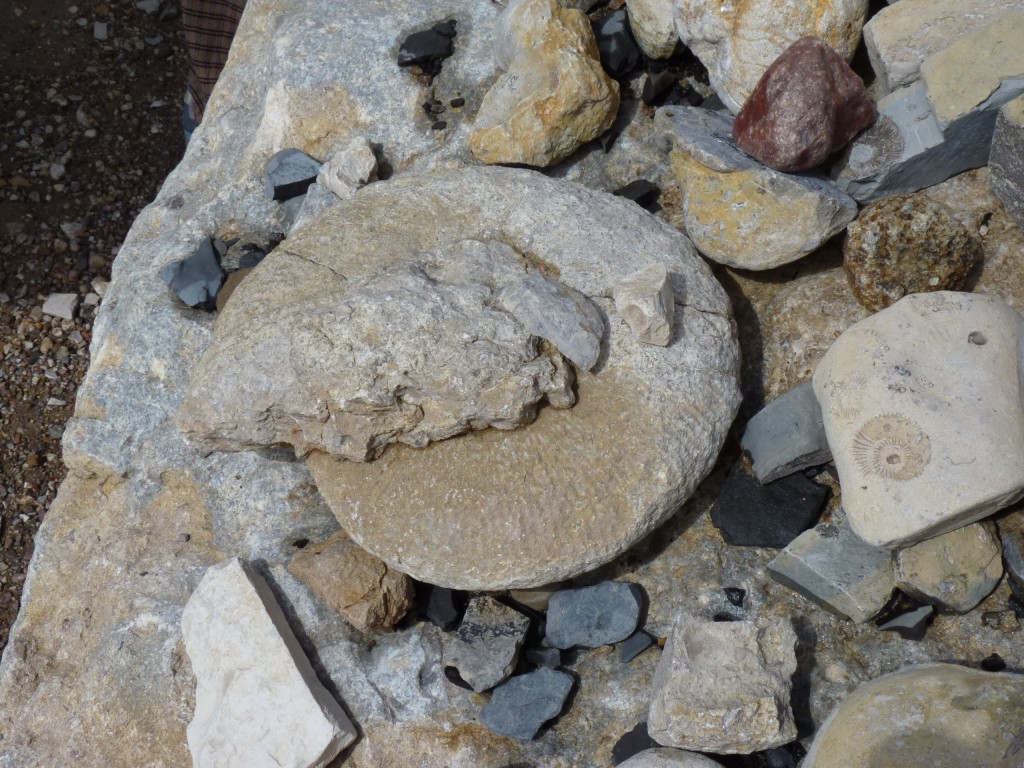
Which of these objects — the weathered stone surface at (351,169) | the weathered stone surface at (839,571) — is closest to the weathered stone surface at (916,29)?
the weathered stone surface at (839,571)

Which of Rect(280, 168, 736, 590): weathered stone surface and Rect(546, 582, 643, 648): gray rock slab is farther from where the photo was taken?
Rect(546, 582, 643, 648): gray rock slab

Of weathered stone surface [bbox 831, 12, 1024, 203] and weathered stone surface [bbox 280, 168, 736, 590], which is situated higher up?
weathered stone surface [bbox 831, 12, 1024, 203]

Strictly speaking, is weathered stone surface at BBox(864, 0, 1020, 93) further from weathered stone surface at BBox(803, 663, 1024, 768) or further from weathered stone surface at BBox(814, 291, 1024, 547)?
weathered stone surface at BBox(803, 663, 1024, 768)

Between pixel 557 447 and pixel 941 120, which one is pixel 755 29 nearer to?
pixel 941 120

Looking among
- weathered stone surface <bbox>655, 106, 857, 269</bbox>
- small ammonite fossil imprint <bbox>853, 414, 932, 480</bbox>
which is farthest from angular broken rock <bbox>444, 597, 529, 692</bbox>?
weathered stone surface <bbox>655, 106, 857, 269</bbox>

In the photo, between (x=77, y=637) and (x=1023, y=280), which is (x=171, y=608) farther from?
(x=1023, y=280)

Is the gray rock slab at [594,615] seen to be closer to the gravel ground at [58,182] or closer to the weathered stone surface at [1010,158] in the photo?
the weathered stone surface at [1010,158]

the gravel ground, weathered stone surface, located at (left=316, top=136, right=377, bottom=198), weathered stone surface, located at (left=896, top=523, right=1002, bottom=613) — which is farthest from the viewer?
the gravel ground
